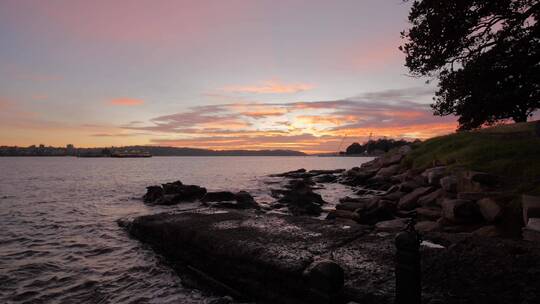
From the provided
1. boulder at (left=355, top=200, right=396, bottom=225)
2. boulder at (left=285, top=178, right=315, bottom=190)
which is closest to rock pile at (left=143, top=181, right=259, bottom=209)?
boulder at (left=355, top=200, right=396, bottom=225)

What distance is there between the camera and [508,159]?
1337cm

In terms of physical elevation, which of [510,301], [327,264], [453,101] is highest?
[453,101]

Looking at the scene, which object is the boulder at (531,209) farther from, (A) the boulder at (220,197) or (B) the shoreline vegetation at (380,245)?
(A) the boulder at (220,197)

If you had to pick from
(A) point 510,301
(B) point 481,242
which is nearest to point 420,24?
(B) point 481,242

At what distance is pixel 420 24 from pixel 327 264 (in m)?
9.34

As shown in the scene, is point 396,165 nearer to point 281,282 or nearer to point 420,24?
point 420,24

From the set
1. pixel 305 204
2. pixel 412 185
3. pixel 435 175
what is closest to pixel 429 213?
pixel 435 175

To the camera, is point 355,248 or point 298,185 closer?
point 355,248

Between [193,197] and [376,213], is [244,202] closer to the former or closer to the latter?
[193,197]

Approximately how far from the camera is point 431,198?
13492 mm

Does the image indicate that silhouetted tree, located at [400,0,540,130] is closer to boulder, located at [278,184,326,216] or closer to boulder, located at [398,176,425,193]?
boulder, located at [398,176,425,193]

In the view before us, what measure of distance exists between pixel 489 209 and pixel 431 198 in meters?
4.13

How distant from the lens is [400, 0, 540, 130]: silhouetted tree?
10086 mm

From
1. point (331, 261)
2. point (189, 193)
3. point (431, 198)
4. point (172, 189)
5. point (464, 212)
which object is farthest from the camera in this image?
point (172, 189)
